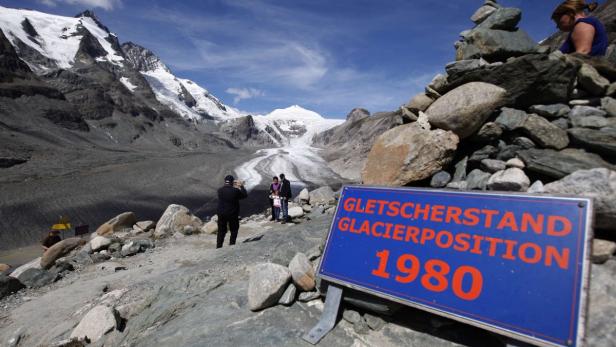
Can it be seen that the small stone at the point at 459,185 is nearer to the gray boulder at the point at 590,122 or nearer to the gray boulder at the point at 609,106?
the gray boulder at the point at 590,122

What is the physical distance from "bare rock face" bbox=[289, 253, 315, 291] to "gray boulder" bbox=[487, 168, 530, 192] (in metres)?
3.07

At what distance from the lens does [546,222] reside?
3.13 meters

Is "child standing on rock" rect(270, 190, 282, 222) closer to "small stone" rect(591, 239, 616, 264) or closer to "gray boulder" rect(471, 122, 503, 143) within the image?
"gray boulder" rect(471, 122, 503, 143)

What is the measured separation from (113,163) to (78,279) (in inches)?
2380

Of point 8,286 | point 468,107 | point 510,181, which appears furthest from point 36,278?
point 510,181

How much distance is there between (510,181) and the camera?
15.3 ft

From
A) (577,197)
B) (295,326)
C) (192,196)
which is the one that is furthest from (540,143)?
(192,196)

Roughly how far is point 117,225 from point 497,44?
784 inches

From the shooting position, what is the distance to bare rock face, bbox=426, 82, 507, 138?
18.1 ft

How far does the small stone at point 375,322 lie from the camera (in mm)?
3924

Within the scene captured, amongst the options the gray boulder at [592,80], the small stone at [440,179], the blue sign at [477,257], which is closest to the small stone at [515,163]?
the small stone at [440,179]

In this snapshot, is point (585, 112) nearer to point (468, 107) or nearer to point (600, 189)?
point (468, 107)

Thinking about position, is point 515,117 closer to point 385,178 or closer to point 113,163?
point 385,178

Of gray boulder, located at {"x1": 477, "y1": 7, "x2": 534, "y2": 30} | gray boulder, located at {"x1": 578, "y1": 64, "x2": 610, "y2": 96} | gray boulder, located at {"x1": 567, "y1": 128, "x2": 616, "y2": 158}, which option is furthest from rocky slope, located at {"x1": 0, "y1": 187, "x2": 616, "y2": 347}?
gray boulder, located at {"x1": 477, "y1": 7, "x2": 534, "y2": 30}
